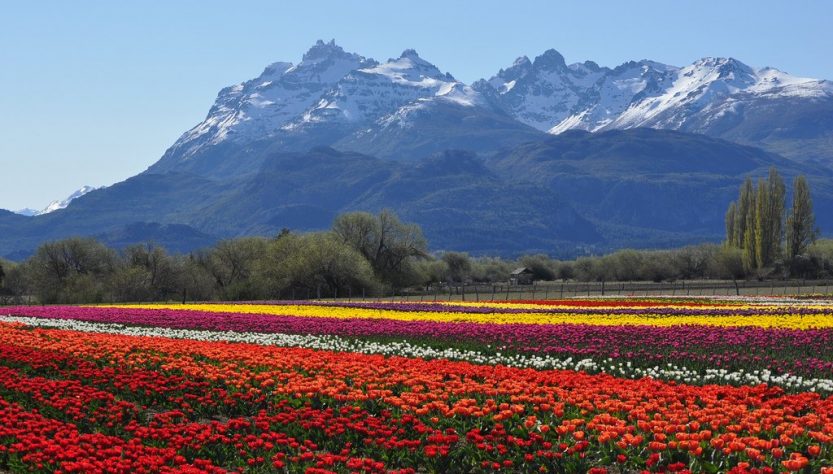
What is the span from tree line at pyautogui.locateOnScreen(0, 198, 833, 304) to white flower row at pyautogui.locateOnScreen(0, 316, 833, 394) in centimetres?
4344

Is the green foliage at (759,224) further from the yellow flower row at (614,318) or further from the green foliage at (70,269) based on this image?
the yellow flower row at (614,318)

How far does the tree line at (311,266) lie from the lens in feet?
271

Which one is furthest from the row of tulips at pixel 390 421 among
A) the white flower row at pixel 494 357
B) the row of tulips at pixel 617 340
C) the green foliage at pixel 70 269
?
the green foliage at pixel 70 269

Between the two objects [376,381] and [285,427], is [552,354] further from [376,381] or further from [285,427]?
Answer: [285,427]

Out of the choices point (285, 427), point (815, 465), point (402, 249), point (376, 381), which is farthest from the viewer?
point (402, 249)

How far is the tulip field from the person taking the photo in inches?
476

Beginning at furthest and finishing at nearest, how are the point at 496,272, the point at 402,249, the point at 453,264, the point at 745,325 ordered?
the point at 496,272
the point at 453,264
the point at 402,249
the point at 745,325

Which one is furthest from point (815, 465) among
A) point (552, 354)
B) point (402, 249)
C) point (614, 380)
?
point (402, 249)

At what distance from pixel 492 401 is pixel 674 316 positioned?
87.1 ft

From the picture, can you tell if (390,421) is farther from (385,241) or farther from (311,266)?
(385,241)

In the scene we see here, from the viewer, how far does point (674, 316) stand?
130ft

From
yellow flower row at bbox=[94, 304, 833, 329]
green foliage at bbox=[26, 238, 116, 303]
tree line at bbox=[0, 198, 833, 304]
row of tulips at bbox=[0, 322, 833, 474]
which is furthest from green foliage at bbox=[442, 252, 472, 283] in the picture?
row of tulips at bbox=[0, 322, 833, 474]

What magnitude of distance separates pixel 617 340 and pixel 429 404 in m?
13.5

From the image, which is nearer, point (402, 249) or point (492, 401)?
point (492, 401)
